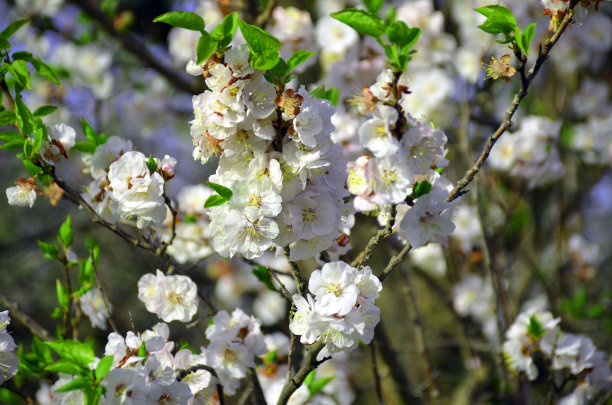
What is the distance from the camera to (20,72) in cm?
124

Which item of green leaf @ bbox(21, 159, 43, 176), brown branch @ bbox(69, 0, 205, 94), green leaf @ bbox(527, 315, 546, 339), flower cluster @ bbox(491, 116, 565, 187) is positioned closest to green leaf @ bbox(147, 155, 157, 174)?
green leaf @ bbox(21, 159, 43, 176)

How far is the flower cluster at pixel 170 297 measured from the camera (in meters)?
1.44

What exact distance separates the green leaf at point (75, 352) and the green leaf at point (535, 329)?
4.44 feet

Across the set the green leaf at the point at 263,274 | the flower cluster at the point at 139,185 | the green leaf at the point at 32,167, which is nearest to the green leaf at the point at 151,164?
the flower cluster at the point at 139,185

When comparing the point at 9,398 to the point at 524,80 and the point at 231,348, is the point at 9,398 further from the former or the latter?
the point at 524,80

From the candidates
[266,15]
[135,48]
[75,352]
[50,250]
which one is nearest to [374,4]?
[75,352]

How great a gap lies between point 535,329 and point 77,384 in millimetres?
1414

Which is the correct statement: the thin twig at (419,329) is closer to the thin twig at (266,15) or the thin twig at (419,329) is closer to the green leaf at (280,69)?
the green leaf at (280,69)

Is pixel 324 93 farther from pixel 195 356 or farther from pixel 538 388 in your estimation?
pixel 538 388

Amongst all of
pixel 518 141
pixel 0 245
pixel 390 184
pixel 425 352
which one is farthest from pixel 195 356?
pixel 0 245

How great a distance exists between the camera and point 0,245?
199 inches

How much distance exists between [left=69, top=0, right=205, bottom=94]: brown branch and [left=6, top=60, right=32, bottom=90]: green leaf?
1.91 m

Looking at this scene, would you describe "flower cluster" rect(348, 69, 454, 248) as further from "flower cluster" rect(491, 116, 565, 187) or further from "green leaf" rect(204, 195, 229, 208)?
"flower cluster" rect(491, 116, 565, 187)

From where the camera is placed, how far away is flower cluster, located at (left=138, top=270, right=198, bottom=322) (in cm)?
144
